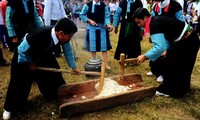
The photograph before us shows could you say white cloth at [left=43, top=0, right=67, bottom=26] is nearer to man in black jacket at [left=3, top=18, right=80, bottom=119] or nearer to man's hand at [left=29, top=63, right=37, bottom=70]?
man in black jacket at [left=3, top=18, right=80, bottom=119]

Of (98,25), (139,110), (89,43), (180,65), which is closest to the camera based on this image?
(139,110)

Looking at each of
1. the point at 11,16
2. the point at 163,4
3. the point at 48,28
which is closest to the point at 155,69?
the point at 163,4

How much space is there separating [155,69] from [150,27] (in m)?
1.75

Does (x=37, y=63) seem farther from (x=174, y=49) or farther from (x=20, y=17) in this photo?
(x=174, y=49)

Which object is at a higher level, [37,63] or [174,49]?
[174,49]

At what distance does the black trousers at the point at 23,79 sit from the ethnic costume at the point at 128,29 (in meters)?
2.46

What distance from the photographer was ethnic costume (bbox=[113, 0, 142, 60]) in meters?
5.33

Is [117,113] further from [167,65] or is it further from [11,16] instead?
[11,16]

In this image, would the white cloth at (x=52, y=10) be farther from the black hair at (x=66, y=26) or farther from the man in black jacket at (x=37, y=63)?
the black hair at (x=66, y=26)

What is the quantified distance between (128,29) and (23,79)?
3027 mm

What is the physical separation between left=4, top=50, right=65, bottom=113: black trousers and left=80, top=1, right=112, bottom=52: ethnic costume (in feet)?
6.10

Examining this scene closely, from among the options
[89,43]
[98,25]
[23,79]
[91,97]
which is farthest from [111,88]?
[98,25]

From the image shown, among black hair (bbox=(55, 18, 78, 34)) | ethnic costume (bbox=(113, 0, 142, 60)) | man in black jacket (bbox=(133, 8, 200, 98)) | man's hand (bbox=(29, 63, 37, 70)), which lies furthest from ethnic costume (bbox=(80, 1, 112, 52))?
black hair (bbox=(55, 18, 78, 34))

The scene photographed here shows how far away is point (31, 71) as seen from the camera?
3.33 m
